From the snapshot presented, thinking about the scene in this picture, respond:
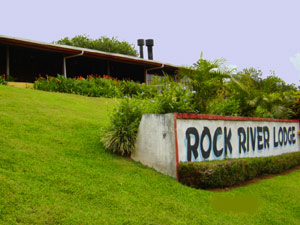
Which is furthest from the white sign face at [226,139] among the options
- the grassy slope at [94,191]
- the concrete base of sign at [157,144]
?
the grassy slope at [94,191]

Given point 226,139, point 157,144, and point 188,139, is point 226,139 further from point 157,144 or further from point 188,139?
point 157,144

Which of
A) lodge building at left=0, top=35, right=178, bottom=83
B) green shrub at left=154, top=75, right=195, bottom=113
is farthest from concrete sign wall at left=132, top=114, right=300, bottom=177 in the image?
lodge building at left=0, top=35, right=178, bottom=83

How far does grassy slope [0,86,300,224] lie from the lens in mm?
4027

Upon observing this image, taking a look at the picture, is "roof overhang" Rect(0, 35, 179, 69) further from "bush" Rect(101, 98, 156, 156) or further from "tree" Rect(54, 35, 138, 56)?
"tree" Rect(54, 35, 138, 56)

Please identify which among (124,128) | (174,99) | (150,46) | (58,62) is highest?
(150,46)

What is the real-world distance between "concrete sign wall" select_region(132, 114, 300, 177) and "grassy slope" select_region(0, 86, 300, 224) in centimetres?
35

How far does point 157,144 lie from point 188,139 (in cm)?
60

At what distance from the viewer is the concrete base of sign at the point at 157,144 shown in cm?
609

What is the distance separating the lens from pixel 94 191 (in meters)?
4.68

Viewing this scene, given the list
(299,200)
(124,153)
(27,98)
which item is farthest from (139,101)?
(27,98)

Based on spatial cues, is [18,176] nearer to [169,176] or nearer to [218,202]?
[169,176]

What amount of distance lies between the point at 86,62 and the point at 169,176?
52.4 ft

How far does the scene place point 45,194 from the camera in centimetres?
428

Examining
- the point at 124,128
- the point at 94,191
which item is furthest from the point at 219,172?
the point at 94,191
